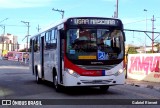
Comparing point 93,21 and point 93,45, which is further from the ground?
point 93,21

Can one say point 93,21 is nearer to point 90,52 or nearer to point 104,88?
point 90,52

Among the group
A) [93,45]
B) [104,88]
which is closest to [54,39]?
[93,45]

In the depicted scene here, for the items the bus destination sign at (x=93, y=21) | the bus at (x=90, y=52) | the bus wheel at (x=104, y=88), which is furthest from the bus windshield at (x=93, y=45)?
the bus wheel at (x=104, y=88)

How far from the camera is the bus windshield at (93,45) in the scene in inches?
663

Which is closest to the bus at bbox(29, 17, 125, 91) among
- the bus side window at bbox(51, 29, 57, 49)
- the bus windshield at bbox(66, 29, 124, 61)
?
the bus windshield at bbox(66, 29, 124, 61)

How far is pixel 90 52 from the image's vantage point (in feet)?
55.3

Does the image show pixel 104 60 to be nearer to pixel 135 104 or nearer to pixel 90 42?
pixel 90 42

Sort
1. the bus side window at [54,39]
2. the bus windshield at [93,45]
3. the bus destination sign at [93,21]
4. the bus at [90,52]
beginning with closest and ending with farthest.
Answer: the bus at [90,52] < the bus windshield at [93,45] < the bus destination sign at [93,21] < the bus side window at [54,39]

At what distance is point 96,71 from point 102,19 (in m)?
2.17

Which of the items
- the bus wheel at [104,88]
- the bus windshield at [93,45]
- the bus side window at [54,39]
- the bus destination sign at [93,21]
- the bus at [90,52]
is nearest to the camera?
the bus at [90,52]

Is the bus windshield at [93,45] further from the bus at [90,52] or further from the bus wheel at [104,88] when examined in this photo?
the bus wheel at [104,88]

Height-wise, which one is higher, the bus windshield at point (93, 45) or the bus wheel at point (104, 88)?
the bus windshield at point (93, 45)

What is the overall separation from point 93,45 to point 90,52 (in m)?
0.32

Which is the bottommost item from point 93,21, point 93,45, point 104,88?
point 104,88
